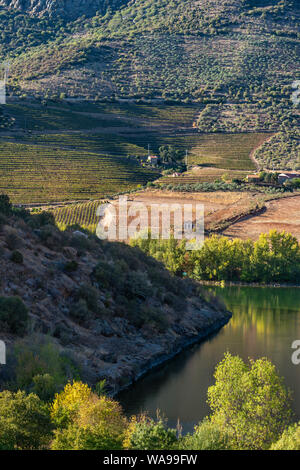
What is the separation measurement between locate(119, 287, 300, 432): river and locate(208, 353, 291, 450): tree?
473cm

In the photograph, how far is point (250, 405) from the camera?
23031 millimetres

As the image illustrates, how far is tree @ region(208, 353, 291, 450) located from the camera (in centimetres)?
2203

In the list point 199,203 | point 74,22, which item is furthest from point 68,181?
point 74,22

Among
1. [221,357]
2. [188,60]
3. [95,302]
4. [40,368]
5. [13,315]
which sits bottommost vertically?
[221,357]

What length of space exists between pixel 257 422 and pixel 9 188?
213 ft

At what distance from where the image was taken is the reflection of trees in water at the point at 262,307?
50.3 metres

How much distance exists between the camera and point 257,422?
22.6m

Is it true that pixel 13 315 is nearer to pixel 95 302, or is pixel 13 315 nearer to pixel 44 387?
pixel 44 387

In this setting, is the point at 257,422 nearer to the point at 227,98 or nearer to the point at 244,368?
the point at 244,368

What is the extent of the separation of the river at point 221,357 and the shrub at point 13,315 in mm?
5497

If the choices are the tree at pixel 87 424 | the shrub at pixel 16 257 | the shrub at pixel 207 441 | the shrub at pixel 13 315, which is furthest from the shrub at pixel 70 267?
the shrub at pixel 207 441

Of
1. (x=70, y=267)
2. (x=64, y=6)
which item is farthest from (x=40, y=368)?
(x=64, y=6)

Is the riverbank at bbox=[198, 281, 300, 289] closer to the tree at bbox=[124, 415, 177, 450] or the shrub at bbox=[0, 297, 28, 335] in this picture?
the shrub at bbox=[0, 297, 28, 335]

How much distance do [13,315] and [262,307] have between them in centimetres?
2910
